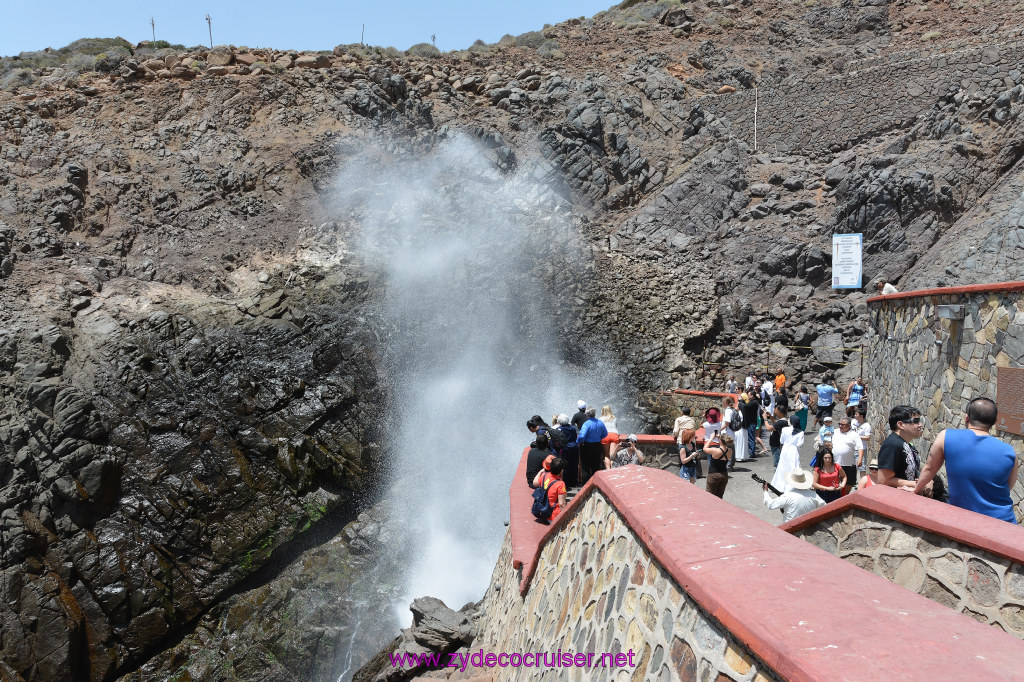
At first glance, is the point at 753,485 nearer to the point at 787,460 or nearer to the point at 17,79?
the point at 787,460

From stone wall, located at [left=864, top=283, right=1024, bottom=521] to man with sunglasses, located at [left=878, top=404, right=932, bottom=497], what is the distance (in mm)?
2362

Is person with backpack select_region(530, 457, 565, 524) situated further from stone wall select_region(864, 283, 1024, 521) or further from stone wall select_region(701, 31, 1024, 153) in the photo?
stone wall select_region(701, 31, 1024, 153)

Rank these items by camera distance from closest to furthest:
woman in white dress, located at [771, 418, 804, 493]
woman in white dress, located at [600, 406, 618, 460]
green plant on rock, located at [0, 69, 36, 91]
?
woman in white dress, located at [771, 418, 804, 493] → woman in white dress, located at [600, 406, 618, 460] → green plant on rock, located at [0, 69, 36, 91]

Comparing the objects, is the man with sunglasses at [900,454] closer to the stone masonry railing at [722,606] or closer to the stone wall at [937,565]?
the stone wall at [937,565]

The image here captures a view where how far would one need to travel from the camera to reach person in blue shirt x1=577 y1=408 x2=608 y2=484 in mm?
8461

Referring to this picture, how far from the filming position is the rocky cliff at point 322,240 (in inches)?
519

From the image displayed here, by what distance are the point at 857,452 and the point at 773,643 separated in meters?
6.59

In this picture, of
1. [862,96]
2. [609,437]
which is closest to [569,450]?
[609,437]

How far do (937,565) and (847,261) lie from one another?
60.6 ft

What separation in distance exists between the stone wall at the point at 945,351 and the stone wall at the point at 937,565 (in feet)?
10.7

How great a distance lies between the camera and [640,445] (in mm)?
10078

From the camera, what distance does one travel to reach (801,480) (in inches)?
226

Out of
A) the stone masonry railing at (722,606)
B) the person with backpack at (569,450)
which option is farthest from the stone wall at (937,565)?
the person with backpack at (569,450)

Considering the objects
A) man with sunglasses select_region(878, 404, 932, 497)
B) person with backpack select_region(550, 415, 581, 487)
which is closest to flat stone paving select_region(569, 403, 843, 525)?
person with backpack select_region(550, 415, 581, 487)
